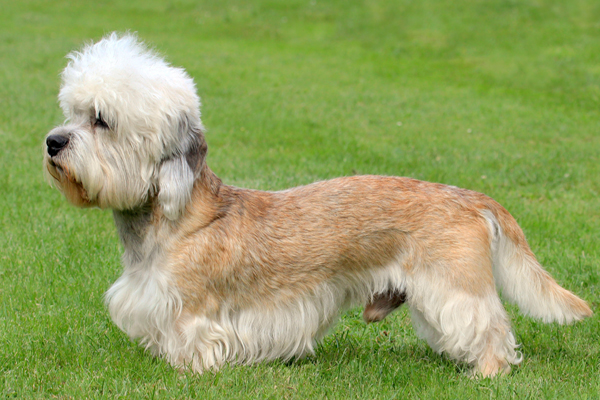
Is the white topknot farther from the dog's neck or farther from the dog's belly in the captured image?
the dog's belly

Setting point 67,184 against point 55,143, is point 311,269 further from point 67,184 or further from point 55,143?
point 55,143

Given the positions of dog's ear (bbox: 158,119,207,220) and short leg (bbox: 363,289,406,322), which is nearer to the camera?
dog's ear (bbox: 158,119,207,220)

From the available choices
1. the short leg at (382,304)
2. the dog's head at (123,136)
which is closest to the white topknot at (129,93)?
the dog's head at (123,136)

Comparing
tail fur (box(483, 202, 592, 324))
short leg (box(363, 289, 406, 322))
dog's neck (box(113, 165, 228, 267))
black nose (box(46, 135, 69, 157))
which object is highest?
black nose (box(46, 135, 69, 157))

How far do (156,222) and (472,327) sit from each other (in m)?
2.02

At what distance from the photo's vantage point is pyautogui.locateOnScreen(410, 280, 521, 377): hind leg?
4.05 m

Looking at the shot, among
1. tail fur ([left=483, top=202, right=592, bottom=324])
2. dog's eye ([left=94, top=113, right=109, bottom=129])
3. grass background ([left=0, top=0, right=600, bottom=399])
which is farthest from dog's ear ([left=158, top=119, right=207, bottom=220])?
tail fur ([left=483, top=202, right=592, bottom=324])

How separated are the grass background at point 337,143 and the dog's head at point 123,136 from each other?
1138 mm

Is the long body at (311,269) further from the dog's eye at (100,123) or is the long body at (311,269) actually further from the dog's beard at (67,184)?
the dog's eye at (100,123)

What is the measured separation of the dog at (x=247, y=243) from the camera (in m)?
3.78

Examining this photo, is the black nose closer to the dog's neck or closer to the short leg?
the dog's neck

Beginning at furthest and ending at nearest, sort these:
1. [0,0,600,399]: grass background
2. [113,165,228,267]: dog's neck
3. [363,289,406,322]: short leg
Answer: [363,289,406,322]: short leg
[0,0,600,399]: grass background
[113,165,228,267]: dog's neck

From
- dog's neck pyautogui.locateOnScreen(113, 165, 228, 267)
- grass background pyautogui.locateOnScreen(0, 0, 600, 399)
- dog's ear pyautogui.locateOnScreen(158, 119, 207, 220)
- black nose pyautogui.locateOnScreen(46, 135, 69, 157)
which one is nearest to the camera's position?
black nose pyautogui.locateOnScreen(46, 135, 69, 157)

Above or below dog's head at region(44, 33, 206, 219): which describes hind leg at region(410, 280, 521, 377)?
below
